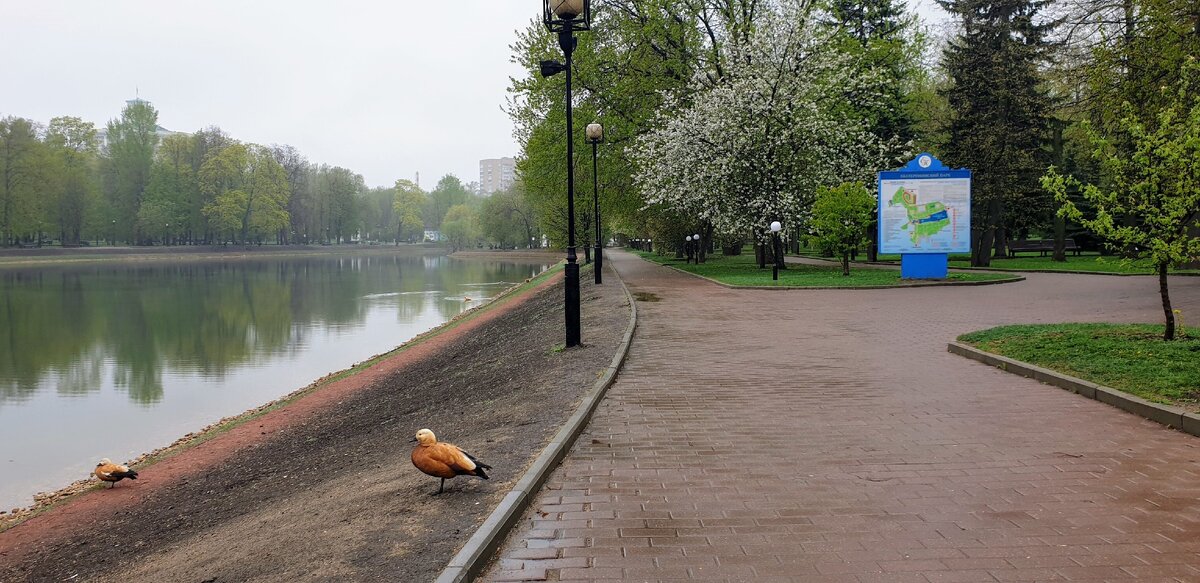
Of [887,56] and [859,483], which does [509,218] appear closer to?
[887,56]

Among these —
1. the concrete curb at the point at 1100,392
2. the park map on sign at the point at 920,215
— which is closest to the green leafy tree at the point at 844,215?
the park map on sign at the point at 920,215

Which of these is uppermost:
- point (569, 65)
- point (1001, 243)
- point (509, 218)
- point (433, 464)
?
point (509, 218)

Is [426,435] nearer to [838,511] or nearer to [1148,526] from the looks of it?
[838,511]

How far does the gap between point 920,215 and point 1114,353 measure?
1607cm

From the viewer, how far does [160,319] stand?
3117 cm

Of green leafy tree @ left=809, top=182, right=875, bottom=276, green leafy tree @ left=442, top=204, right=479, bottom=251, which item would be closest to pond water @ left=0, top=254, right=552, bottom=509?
green leafy tree @ left=809, top=182, right=875, bottom=276

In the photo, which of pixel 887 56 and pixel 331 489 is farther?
pixel 887 56

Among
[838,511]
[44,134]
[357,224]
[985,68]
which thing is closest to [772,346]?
[838,511]

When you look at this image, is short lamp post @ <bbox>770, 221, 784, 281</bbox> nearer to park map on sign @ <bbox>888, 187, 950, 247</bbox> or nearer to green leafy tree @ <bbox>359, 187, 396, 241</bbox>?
park map on sign @ <bbox>888, 187, 950, 247</bbox>

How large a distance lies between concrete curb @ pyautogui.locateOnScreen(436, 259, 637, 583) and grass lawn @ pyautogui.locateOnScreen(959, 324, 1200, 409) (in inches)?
207

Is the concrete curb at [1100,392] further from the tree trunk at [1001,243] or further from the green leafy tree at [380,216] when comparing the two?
the green leafy tree at [380,216]

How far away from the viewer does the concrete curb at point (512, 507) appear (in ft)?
12.0

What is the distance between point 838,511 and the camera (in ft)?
14.6

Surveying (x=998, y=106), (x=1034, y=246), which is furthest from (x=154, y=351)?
(x=1034, y=246)
